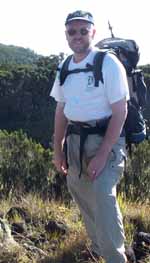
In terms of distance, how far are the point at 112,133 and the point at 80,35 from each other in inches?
22.6

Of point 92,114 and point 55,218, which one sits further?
point 55,218

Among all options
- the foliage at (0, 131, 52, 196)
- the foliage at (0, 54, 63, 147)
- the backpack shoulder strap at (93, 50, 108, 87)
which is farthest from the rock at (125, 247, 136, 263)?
the foliage at (0, 54, 63, 147)

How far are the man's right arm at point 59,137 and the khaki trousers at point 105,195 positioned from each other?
13 centimetres

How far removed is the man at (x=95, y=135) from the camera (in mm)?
3377

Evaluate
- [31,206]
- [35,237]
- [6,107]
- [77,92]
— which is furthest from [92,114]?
[6,107]

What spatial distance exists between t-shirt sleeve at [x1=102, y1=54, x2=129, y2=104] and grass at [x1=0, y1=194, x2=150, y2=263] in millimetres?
983

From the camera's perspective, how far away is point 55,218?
4.63m

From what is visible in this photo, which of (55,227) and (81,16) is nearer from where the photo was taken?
(81,16)

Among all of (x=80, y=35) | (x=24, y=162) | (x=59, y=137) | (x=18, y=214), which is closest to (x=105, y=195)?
(x=59, y=137)

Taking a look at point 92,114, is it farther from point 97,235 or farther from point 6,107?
point 6,107

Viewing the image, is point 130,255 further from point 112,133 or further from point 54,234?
point 112,133

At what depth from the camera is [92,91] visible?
343cm

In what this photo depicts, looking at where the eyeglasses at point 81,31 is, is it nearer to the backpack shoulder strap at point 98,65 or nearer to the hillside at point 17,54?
the backpack shoulder strap at point 98,65

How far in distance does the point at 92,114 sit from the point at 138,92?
12.8 inches
